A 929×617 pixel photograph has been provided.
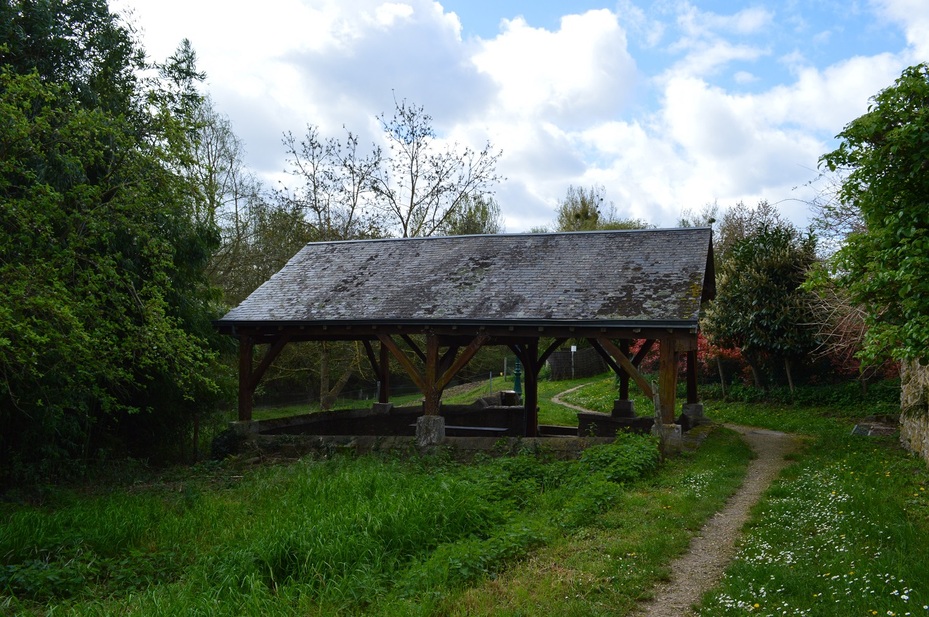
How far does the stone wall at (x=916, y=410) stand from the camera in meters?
9.59

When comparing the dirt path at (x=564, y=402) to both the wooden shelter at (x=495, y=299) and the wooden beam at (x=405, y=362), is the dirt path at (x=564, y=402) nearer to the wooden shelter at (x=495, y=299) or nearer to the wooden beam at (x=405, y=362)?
the wooden shelter at (x=495, y=299)

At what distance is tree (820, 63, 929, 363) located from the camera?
4.73 m

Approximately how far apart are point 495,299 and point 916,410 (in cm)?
663

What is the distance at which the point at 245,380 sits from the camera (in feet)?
44.4

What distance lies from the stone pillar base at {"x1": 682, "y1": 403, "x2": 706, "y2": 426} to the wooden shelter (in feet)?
1.51

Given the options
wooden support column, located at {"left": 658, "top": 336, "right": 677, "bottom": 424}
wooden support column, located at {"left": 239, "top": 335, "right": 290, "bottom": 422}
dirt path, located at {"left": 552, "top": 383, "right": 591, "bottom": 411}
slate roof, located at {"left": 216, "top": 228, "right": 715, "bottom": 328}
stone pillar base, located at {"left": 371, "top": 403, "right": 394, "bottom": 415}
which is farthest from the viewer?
dirt path, located at {"left": 552, "top": 383, "right": 591, "bottom": 411}

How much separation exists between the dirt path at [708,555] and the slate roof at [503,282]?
265cm

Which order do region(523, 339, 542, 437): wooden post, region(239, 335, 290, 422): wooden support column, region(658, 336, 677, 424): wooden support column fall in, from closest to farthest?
region(658, 336, 677, 424): wooden support column, region(239, 335, 290, 422): wooden support column, region(523, 339, 542, 437): wooden post

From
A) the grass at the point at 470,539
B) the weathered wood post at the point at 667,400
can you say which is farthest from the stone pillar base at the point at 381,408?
the weathered wood post at the point at 667,400

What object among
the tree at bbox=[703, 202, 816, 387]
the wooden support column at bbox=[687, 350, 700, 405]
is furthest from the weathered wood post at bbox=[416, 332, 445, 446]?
the tree at bbox=[703, 202, 816, 387]

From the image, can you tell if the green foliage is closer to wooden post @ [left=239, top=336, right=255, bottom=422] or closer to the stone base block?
the stone base block

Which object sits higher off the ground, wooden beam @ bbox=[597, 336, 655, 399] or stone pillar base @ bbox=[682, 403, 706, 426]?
wooden beam @ bbox=[597, 336, 655, 399]

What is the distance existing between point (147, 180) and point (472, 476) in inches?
226

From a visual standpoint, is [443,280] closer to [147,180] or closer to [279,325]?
[279,325]
